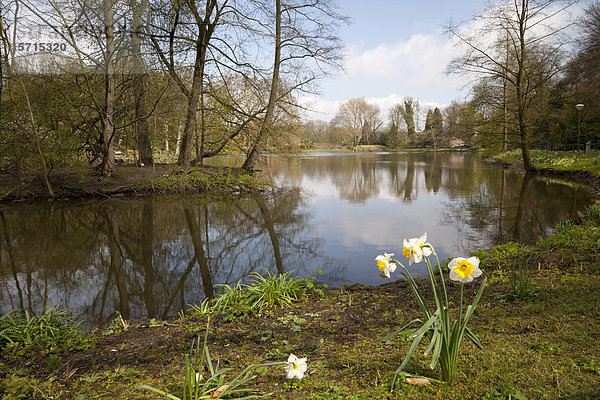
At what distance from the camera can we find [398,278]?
477 centimetres

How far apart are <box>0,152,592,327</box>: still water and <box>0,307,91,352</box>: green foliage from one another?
0.47 metres

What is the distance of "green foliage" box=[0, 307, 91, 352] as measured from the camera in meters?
2.91

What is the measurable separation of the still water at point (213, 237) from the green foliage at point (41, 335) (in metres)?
0.47

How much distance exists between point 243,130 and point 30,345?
12.3m

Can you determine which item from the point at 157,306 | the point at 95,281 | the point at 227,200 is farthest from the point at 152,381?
the point at 227,200

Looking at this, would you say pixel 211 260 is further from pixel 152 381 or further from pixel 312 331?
pixel 152 381

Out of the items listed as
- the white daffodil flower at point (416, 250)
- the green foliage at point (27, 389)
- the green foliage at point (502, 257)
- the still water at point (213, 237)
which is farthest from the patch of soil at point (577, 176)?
the green foliage at point (27, 389)

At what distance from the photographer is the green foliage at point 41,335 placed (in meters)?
2.91

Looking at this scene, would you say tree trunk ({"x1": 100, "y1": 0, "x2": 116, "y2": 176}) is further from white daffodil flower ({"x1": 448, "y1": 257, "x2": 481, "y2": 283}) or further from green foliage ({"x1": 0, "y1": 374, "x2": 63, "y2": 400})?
white daffodil flower ({"x1": 448, "y1": 257, "x2": 481, "y2": 283})

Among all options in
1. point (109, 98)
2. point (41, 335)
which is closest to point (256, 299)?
point (41, 335)

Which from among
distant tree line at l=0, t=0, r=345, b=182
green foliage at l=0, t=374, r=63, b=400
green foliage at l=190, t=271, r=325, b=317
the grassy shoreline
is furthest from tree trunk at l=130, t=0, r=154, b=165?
green foliage at l=0, t=374, r=63, b=400

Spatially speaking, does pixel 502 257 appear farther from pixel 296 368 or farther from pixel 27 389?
pixel 27 389

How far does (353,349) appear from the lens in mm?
2455

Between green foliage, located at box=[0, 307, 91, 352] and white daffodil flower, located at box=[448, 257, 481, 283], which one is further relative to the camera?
green foliage, located at box=[0, 307, 91, 352]
